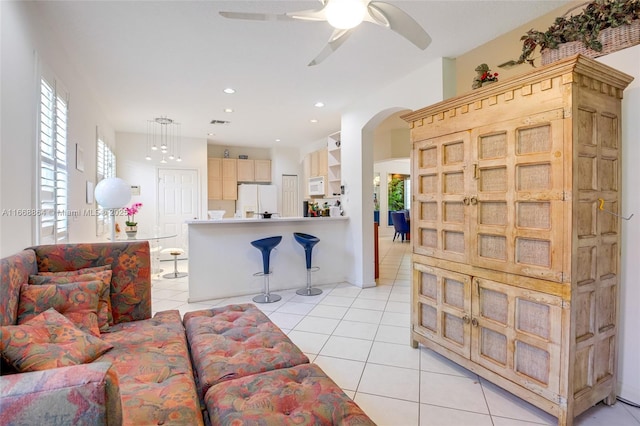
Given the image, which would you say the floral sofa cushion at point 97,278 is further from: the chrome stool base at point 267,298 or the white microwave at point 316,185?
the white microwave at point 316,185

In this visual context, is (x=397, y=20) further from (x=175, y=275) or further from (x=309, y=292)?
(x=175, y=275)

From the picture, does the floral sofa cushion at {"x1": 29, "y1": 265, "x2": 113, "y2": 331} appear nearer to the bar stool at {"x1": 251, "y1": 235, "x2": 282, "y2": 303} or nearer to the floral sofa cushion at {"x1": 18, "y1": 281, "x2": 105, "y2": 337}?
the floral sofa cushion at {"x1": 18, "y1": 281, "x2": 105, "y2": 337}

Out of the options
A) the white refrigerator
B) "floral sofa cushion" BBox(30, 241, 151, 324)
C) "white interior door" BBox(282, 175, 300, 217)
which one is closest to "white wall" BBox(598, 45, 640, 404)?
"floral sofa cushion" BBox(30, 241, 151, 324)

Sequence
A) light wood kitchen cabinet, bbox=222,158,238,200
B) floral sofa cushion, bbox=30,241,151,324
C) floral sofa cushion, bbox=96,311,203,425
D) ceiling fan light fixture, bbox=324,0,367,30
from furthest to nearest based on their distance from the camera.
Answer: light wood kitchen cabinet, bbox=222,158,238,200, floral sofa cushion, bbox=30,241,151,324, ceiling fan light fixture, bbox=324,0,367,30, floral sofa cushion, bbox=96,311,203,425

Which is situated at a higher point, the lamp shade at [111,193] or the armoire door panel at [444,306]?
the lamp shade at [111,193]

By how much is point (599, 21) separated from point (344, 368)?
110 inches

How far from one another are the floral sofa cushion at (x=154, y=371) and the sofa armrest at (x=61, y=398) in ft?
1.38

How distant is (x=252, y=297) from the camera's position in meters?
4.23

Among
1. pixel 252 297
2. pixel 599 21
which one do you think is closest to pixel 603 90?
pixel 599 21

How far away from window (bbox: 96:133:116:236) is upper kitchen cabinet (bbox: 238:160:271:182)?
2.82m

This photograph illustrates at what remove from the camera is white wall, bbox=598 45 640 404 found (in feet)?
6.31

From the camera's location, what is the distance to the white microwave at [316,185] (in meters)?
6.41

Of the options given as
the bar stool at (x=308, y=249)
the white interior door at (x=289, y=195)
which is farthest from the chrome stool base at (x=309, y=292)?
the white interior door at (x=289, y=195)

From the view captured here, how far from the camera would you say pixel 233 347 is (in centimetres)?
185
